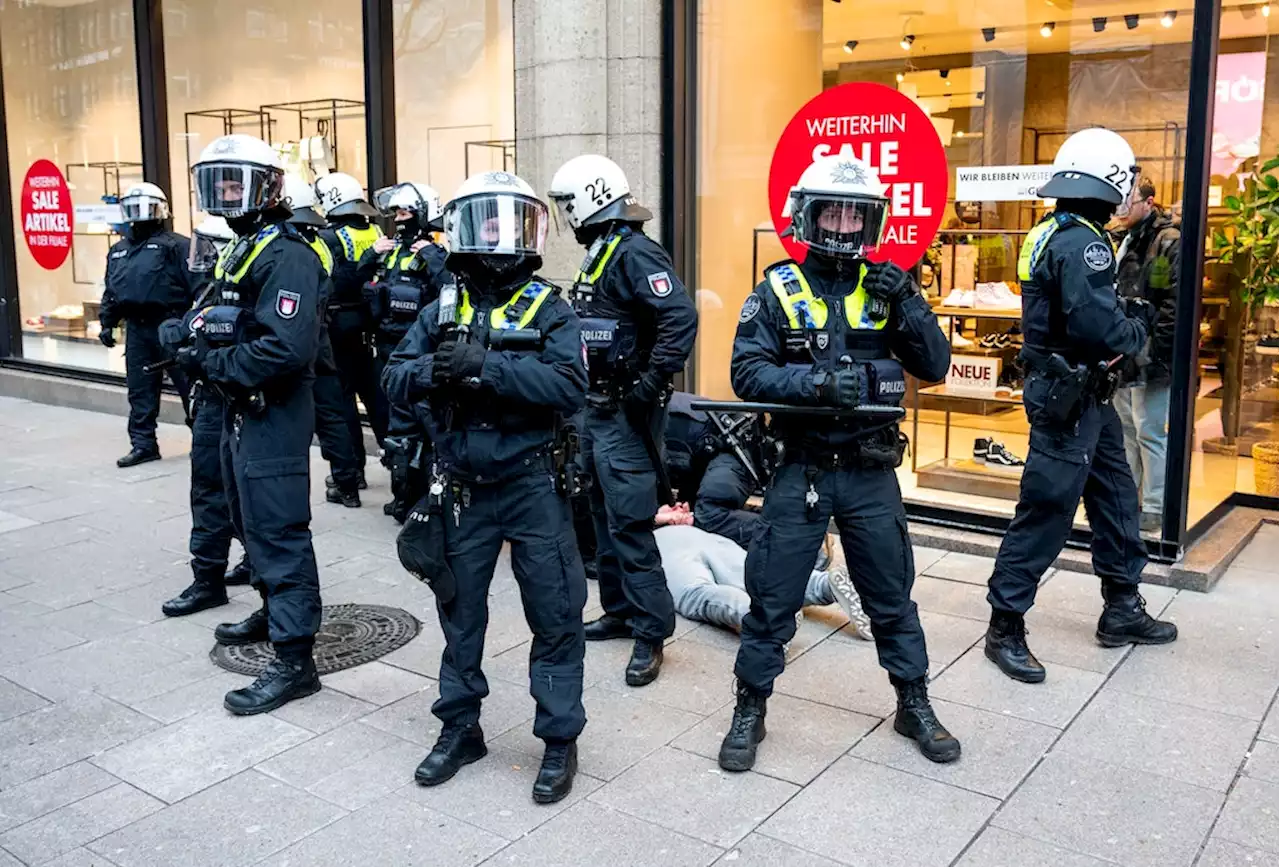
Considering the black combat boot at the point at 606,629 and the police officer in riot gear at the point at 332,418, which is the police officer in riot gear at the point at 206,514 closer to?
the police officer in riot gear at the point at 332,418

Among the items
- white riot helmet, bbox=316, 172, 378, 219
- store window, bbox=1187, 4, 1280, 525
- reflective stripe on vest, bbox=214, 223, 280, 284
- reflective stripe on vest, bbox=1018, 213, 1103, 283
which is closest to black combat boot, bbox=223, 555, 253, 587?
reflective stripe on vest, bbox=214, 223, 280, 284

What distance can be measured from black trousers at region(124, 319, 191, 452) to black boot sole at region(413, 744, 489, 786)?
248 inches

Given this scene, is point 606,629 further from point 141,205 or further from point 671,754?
point 141,205

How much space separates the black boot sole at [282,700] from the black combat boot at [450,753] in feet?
2.85

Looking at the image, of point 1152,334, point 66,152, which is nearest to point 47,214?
point 66,152

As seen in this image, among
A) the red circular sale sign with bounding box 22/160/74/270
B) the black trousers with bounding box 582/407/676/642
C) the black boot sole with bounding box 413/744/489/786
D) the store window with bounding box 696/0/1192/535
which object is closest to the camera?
the black boot sole with bounding box 413/744/489/786

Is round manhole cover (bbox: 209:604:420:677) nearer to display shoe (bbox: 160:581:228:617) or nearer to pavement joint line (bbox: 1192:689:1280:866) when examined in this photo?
display shoe (bbox: 160:581:228:617)

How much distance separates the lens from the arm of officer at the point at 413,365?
4.04 meters

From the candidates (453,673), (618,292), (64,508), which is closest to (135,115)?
(64,508)

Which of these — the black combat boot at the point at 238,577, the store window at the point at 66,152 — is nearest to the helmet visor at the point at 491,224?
the black combat boot at the point at 238,577

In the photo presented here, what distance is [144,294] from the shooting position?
9.29m

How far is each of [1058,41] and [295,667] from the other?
18.5 feet

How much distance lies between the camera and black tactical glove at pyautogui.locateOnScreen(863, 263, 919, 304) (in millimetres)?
4180

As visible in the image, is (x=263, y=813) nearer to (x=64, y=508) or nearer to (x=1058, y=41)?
(x=64, y=508)
